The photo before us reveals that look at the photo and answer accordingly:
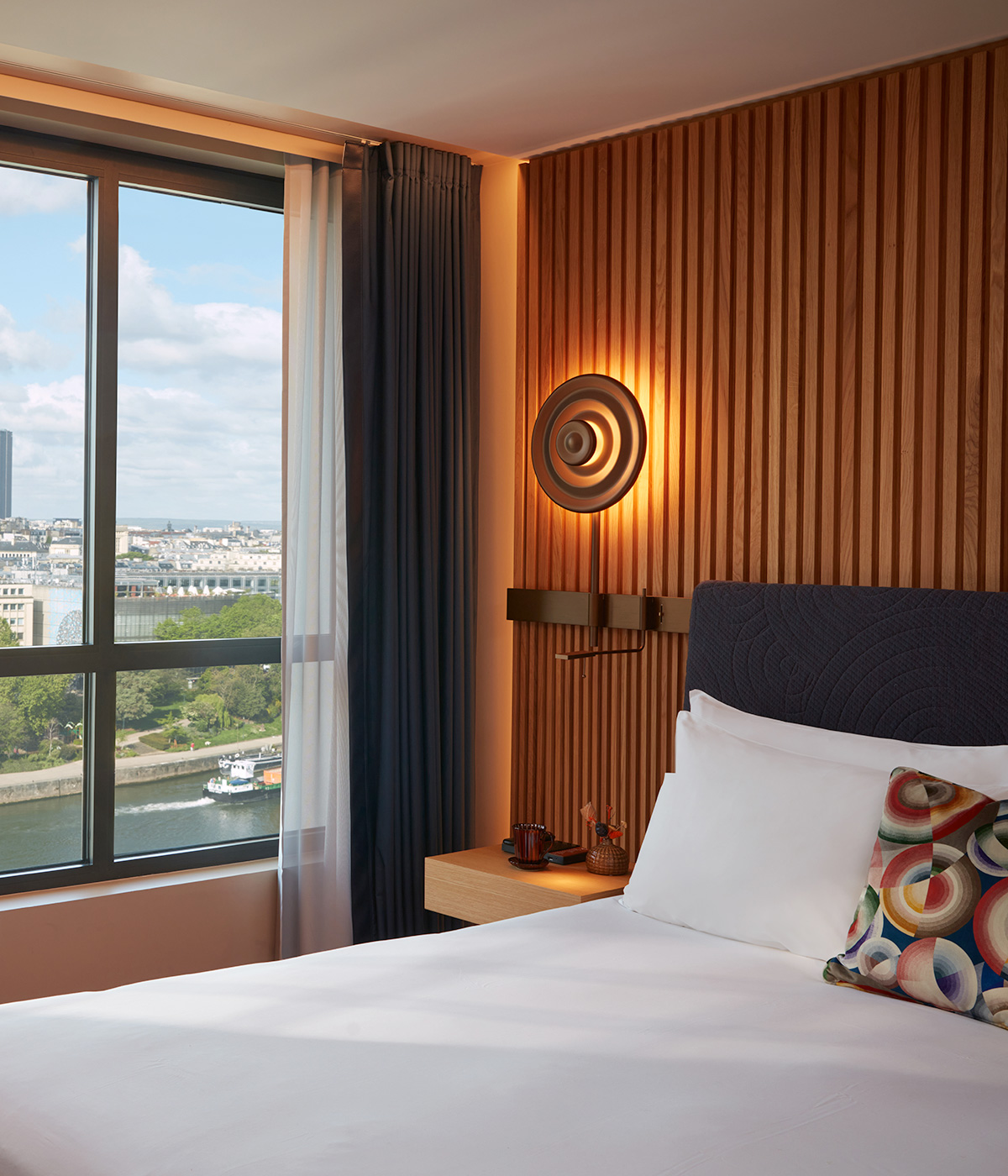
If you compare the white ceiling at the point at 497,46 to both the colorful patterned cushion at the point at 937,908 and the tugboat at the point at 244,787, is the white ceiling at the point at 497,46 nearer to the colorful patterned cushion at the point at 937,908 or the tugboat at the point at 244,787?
the colorful patterned cushion at the point at 937,908

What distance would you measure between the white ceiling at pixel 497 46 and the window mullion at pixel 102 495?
47 cm

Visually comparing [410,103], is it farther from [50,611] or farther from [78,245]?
[50,611]

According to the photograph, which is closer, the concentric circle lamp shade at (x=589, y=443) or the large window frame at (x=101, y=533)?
the concentric circle lamp shade at (x=589, y=443)

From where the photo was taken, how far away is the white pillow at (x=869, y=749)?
7.70 ft

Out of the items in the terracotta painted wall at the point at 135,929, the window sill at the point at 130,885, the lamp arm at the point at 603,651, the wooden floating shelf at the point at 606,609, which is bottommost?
the terracotta painted wall at the point at 135,929

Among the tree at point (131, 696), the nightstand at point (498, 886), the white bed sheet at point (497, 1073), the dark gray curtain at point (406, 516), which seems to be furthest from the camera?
the dark gray curtain at point (406, 516)

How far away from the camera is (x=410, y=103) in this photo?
3.21 metres

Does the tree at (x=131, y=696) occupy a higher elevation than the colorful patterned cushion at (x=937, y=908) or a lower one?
higher

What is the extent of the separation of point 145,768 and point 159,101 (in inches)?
81.5

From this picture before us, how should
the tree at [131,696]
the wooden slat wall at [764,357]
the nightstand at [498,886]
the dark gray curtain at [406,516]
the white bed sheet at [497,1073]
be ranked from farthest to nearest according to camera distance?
1. the dark gray curtain at [406,516]
2. the tree at [131,696]
3. the nightstand at [498,886]
4. the wooden slat wall at [764,357]
5. the white bed sheet at [497,1073]

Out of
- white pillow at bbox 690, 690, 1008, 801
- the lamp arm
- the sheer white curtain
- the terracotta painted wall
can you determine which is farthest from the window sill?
white pillow at bbox 690, 690, 1008, 801

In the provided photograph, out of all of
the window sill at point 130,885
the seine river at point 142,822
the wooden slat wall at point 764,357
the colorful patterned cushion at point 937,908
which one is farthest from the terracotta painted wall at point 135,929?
the colorful patterned cushion at point 937,908

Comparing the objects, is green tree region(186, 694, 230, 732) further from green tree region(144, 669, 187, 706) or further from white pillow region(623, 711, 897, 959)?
white pillow region(623, 711, 897, 959)

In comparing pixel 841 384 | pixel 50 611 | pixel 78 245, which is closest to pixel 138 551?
pixel 50 611
